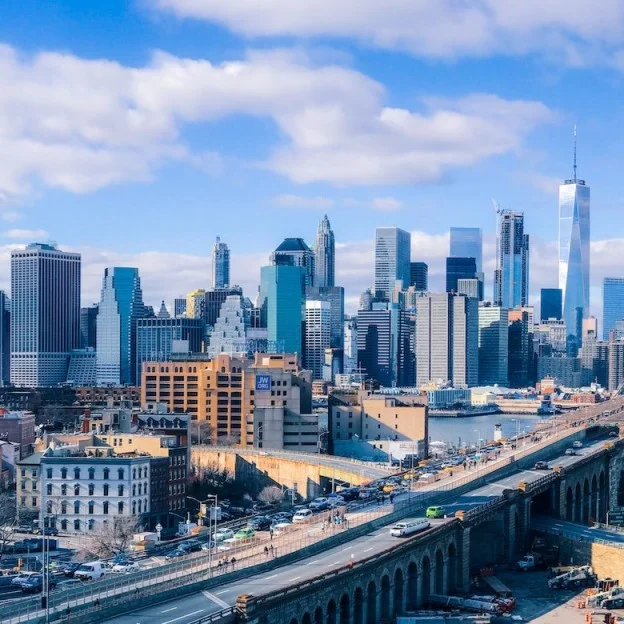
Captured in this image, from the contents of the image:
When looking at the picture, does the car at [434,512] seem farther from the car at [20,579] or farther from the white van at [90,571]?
the car at [20,579]

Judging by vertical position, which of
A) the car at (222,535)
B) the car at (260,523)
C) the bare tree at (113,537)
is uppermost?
the car at (222,535)

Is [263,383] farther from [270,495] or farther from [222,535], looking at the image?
[222,535]

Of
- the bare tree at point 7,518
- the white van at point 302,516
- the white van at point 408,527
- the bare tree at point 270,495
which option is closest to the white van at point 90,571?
the bare tree at point 7,518

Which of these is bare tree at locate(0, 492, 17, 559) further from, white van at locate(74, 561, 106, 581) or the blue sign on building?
the blue sign on building

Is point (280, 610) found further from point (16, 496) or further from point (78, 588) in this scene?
point (16, 496)

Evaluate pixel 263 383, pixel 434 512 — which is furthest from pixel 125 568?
Result: pixel 263 383
